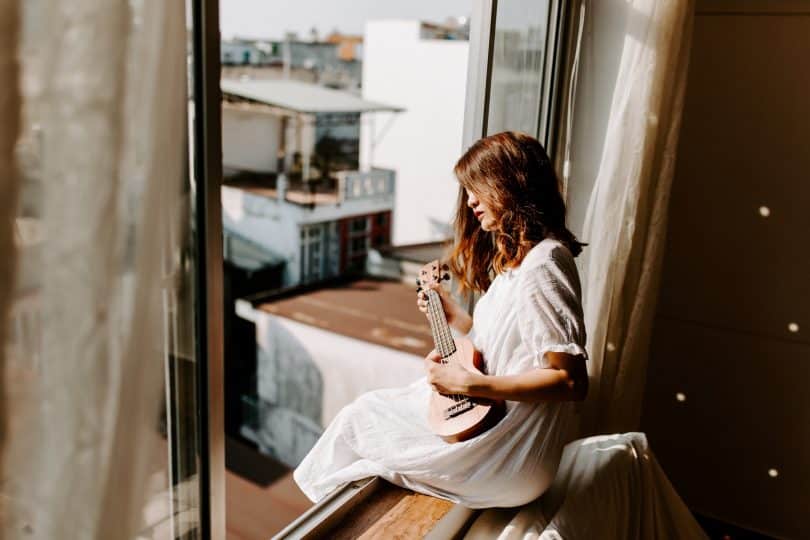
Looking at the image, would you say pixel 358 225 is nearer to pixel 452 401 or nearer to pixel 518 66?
pixel 518 66

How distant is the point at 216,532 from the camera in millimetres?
1133

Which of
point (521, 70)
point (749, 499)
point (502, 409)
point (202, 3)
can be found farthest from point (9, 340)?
point (749, 499)

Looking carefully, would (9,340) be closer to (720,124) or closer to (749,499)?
(720,124)

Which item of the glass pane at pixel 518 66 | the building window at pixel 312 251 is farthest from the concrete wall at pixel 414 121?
the glass pane at pixel 518 66

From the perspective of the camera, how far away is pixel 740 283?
94.0 inches

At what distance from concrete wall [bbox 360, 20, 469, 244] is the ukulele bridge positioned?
34.6 feet


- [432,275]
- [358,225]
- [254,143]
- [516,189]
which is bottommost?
[358,225]

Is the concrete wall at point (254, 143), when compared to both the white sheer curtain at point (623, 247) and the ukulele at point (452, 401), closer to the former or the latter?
the white sheer curtain at point (623, 247)

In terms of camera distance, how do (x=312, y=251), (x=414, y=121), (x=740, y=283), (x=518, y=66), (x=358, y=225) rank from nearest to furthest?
(x=518, y=66)
(x=740, y=283)
(x=312, y=251)
(x=358, y=225)
(x=414, y=121)

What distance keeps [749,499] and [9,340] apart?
2655 millimetres

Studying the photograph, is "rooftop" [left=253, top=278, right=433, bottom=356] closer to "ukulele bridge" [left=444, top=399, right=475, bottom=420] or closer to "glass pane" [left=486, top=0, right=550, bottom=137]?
"glass pane" [left=486, top=0, right=550, bottom=137]

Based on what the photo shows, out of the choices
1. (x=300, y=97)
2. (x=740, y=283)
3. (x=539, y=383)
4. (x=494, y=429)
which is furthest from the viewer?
(x=300, y=97)

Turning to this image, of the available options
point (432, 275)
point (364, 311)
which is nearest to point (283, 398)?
point (364, 311)

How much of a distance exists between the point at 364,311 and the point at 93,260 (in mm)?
6592
